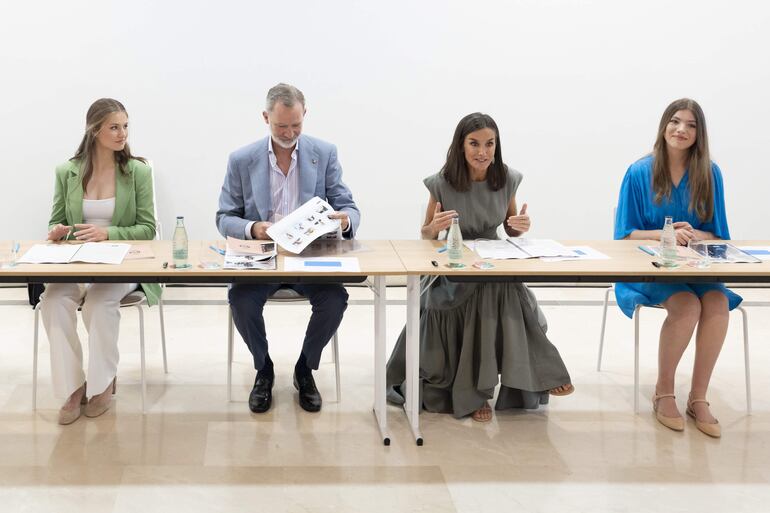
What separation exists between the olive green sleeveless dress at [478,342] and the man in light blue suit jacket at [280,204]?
347mm

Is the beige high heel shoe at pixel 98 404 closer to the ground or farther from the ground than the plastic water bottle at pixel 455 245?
closer to the ground

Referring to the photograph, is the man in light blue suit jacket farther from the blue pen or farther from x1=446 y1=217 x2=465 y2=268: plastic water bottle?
the blue pen

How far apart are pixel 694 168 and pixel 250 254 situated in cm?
187

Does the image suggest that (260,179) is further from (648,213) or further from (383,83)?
(383,83)

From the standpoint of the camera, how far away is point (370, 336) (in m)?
4.64

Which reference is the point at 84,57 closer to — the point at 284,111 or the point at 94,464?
the point at 284,111

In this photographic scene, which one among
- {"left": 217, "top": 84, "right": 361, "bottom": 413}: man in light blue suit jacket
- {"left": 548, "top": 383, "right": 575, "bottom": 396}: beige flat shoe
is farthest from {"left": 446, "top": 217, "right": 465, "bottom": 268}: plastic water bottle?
{"left": 548, "top": 383, "right": 575, "bottom": 396}: beige flat shoe

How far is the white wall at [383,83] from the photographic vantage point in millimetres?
5277

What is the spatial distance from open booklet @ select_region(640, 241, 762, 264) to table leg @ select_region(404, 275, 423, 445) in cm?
96

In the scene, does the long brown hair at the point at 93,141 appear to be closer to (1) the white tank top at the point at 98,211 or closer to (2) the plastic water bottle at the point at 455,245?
(1) the white tank top at the point at 98,211

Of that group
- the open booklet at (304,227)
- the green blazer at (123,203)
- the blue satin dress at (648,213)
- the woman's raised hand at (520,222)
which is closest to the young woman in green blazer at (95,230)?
the green blazer at (123,203)

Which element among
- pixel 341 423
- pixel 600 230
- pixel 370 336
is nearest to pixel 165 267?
pixel 341 423

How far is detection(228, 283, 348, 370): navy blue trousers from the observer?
3.49 meters

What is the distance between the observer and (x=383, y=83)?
5402 millimetres
